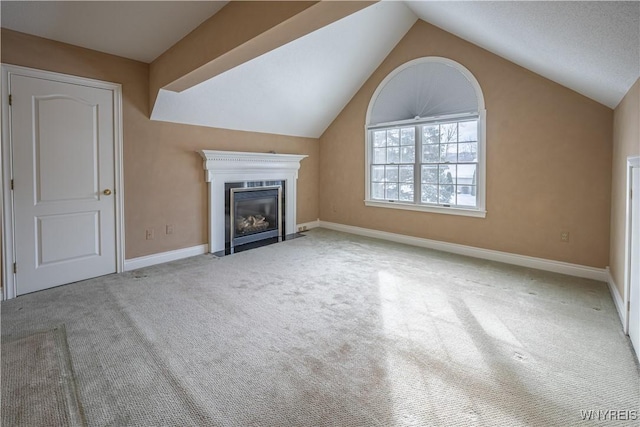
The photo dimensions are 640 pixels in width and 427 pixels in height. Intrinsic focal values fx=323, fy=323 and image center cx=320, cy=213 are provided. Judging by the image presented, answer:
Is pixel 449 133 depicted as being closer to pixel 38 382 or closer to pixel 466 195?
pixel 466 195

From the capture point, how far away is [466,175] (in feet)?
15.2

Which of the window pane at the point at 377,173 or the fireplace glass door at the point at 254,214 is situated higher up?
the window pane at the point at 377,173

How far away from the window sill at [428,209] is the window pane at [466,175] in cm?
40

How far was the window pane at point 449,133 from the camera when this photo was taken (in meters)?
4.71

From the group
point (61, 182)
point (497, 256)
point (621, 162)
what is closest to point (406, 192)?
point (497, 256)

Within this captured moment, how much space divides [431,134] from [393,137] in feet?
2.21

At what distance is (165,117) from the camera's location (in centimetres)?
412

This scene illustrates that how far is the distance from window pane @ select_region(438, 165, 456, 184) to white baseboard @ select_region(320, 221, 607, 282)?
0.93 m

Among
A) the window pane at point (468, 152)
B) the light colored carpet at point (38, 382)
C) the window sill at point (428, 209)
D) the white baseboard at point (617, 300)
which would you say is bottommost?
the light colored carpet at point (38, 382)

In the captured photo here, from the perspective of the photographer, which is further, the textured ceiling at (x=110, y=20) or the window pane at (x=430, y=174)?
the window pane at (x=430, y=174)

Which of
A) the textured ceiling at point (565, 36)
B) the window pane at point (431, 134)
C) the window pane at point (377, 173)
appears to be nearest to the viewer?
the textured ceiling at point (565, 36)

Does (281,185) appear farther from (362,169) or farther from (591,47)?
(591,47)

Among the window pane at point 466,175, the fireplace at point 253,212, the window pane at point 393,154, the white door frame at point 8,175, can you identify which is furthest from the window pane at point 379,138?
the white door frame at point 8,175

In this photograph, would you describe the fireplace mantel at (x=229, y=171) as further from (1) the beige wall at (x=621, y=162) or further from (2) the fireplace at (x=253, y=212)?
(1) the beige wall at (x=621, y=162)
